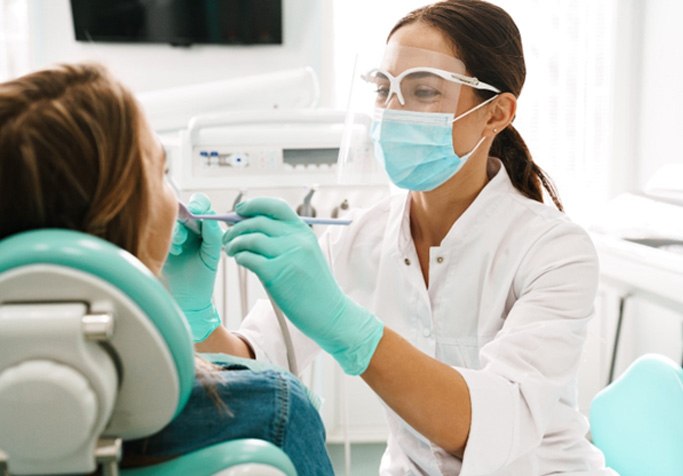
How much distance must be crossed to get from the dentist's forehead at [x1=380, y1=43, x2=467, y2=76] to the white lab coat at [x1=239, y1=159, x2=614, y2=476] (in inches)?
9.9

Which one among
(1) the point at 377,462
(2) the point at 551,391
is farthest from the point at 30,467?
(1) the point at 377,462

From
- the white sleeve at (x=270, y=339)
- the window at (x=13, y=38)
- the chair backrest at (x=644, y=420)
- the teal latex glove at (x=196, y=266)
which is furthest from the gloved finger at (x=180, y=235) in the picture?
the window at (x=13, y=38)

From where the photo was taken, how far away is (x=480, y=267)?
1454 millimetres

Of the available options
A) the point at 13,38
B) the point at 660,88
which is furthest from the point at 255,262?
the point at 13,38

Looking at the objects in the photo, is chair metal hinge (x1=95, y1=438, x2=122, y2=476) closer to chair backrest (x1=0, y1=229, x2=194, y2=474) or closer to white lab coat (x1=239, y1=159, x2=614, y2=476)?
chair backrest (x1=0, y1=229, x2=194, y2=474)

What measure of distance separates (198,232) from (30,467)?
0.70 metres

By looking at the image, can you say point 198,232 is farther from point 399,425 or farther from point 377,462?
point 377,462

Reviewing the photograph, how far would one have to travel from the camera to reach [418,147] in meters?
1.52

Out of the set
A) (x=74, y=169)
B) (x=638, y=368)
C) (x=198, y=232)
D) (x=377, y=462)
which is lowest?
(x=377, y=462)

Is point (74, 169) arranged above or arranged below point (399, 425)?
above

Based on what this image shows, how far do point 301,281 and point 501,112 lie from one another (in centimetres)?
72

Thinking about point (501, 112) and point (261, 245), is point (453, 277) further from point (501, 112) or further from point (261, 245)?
point (261, 245)

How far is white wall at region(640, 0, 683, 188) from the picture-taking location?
295cm

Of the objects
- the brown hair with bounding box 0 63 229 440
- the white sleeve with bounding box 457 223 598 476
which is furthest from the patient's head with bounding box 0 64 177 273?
the white sleeve with bounding box 457 223 598 476
